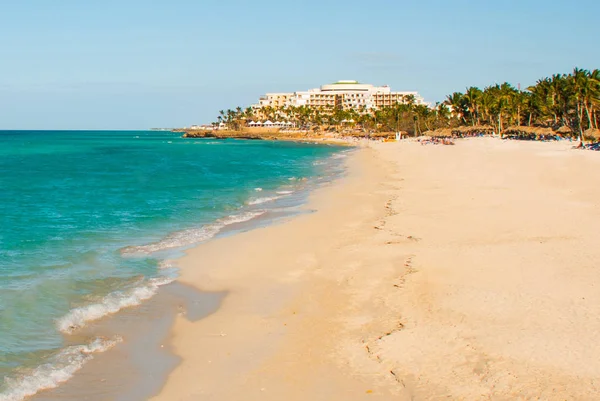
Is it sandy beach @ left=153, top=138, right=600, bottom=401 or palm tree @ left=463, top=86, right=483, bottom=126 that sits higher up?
palm tree @ left=463, top=86, right=483, bottom=126

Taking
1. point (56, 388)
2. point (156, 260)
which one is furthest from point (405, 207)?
point (56, 388)

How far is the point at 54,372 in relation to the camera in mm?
7371

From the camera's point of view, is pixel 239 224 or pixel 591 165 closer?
pixel 239 224

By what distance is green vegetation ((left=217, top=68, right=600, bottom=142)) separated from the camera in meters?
61.2

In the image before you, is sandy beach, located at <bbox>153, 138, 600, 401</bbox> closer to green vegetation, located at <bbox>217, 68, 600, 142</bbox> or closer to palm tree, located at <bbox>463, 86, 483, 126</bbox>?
green vegetation, located at <bbox>217, 68, 600, 142</bbox>

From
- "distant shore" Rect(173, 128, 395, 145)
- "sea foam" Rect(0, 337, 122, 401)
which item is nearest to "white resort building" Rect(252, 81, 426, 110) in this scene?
"distant shore" Rect(173, 128, 395, 145)

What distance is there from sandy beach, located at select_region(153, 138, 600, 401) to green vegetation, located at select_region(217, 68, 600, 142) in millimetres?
48402

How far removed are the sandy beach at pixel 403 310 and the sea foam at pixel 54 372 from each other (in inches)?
51.8

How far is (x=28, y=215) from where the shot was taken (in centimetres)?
2156

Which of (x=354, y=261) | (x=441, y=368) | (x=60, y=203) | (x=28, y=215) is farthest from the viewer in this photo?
(x=60, y=203)

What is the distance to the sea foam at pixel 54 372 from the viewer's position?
688 centimetres

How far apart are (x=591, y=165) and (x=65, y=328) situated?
101 feet

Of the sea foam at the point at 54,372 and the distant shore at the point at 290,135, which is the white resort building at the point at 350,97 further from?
the sea foam at the point at 54,372

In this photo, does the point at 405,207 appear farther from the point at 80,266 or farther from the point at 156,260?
the point at 80,266
